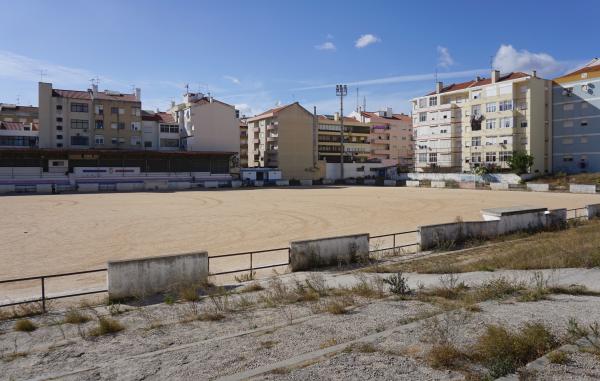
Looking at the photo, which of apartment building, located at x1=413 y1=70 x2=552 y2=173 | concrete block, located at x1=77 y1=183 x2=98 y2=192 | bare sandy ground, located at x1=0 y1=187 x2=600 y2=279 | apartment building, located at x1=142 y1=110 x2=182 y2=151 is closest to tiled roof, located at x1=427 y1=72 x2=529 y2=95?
apartment building, located at x1=413 y1=70 x2=552 y2=173

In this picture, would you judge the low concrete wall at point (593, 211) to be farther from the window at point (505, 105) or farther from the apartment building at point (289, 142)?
the apartment building at point (289, 142)

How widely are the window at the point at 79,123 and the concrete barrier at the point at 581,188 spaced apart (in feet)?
254

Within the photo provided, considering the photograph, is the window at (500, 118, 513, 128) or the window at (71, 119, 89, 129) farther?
the window at (71, 119, 89, 129)

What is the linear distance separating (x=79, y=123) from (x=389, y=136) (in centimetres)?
7271

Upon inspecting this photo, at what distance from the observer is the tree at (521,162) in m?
73.0

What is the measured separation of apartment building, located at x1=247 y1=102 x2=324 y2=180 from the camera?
317 feet

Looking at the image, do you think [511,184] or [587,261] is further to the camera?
[511,184]

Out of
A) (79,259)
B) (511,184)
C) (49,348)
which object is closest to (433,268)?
(49,348)

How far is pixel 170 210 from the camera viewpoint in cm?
4125

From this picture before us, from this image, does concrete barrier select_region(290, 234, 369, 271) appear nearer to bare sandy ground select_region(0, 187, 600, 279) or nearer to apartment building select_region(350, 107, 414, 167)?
bare sandy ground select_region(0, 187, 600, 279)

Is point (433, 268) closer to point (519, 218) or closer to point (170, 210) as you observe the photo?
point (519, 218)

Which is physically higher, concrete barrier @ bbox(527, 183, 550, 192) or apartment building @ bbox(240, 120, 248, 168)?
apartment building @ bbox(240, 120, 248, 168)

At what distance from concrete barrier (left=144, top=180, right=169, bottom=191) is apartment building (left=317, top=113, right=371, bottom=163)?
125 feet

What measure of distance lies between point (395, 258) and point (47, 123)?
7688 centimetres
